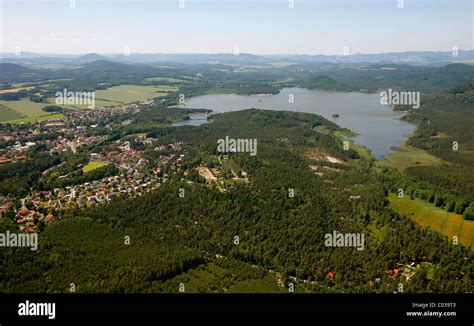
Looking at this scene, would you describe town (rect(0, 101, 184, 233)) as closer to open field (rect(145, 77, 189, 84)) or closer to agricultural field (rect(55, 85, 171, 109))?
agricultural field (rect(55, 85, 171, 109))

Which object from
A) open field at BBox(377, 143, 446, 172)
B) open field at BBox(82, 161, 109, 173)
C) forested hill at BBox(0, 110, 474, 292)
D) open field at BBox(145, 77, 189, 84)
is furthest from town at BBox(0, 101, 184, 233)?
open field at BBox(145, 77, 189, 84)

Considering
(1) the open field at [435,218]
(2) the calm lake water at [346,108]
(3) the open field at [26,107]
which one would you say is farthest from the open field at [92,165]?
(3) the open field at [26,107]

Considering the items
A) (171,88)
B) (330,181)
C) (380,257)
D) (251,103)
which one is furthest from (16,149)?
(171,88)

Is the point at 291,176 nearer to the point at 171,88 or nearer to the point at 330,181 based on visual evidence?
the point at 330,181

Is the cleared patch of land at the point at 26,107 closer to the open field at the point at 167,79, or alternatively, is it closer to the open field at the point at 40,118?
the open field at the point at 40,118

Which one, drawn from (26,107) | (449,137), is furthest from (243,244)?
(26,107)
